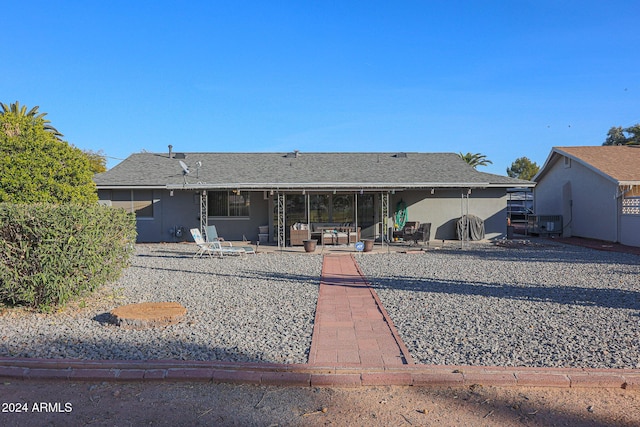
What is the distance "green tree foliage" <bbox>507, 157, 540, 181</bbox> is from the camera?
5284cm

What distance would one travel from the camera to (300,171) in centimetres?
1908

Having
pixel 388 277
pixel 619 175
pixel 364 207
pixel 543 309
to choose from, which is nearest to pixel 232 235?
pixel 364 207

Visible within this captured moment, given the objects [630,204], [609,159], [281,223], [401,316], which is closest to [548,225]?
[609,159]

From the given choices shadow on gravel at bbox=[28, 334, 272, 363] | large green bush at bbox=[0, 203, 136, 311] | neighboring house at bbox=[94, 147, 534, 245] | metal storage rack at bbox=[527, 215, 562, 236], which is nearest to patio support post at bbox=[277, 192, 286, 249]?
neighboring house at bbox=[94, 147, 534, 245]

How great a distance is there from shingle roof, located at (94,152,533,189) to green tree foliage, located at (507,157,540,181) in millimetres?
36256

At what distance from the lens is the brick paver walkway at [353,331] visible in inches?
169

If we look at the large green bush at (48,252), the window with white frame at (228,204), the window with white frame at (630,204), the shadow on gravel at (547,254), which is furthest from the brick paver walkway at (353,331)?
the window with white frame at (630,204)

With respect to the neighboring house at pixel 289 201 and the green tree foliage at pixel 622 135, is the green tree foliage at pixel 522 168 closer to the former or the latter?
the green tree foliage at pixel 622 135

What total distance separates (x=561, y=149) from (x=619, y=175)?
4.36 metres

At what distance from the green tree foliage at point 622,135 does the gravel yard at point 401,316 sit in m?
39.8

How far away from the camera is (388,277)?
9320 mm

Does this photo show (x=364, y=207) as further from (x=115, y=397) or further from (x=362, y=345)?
(x=115, y=397)

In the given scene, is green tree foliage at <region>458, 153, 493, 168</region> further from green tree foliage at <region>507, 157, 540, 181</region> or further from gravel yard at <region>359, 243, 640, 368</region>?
gravel yard at <region>359, 243, 640, 368</region>

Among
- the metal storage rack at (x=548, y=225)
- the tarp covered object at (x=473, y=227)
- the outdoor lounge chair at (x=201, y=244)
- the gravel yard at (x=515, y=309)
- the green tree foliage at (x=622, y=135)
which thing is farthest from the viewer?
the green tree foliage at (x=622, y=135)
